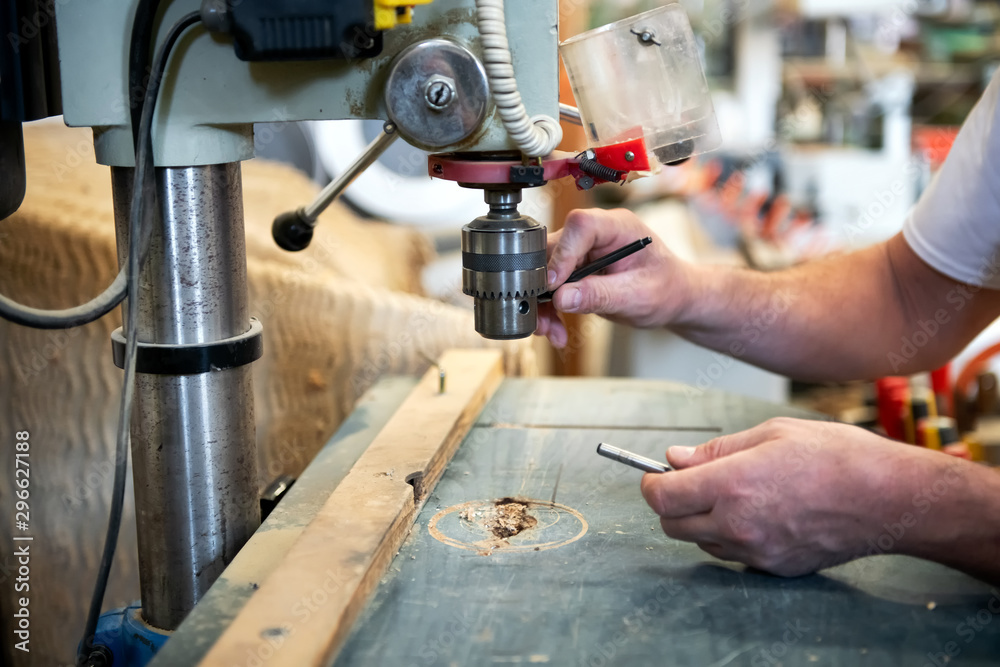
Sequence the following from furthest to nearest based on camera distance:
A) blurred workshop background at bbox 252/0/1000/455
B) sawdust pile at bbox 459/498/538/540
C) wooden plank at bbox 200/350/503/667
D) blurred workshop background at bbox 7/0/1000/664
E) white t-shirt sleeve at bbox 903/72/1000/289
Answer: blurred workshop background at bbox 252/0/1000/455 → blurred workshop background at bbox 7/0/1000/664 → white t-shirt sleeve at bbox 903/72/1000/289 → sawdust pile at bbox 459/498/538/540 → wooden plank at bbox 200/350/503/667

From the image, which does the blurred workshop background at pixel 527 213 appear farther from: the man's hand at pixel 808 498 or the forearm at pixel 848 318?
the man's hand at pixel 808 498

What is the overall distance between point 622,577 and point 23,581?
0.97m

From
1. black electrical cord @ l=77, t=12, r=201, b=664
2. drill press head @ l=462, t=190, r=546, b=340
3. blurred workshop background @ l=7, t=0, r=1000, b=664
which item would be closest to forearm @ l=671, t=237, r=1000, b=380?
blurred workshop background @ l=7, t=0, r=1000, b=664

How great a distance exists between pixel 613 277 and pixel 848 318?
0.39 meters

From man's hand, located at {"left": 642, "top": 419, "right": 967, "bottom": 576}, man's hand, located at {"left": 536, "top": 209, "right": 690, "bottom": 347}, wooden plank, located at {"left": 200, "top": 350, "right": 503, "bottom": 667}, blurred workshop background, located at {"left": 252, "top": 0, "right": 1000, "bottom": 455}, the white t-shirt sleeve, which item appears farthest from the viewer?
blurred workshop background, located at {"left": 252, "top": 0, "right": 1000, "bottom": 455}

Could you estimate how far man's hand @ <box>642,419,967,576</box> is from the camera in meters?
0.72

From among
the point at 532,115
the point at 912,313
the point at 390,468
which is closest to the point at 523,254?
the point at 532,115

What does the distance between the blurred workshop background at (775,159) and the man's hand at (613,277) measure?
37.6 inches

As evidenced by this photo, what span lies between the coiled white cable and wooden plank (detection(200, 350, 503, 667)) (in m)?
0.36

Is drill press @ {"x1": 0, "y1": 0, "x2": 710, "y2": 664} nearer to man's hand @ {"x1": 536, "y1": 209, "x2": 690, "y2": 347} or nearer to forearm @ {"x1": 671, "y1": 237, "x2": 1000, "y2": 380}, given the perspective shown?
man's hand @ {"x1": 536, "y1": 209, "x2": 690, "y2": 347}

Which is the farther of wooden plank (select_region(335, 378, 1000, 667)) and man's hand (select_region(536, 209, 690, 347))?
man's hand (select_region(536, 209, 690, 347))

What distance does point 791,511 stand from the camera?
2.36 feet

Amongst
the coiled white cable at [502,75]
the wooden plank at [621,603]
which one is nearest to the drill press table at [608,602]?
the wooden plank at [621,603]

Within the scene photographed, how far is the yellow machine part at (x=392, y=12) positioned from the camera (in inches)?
25.0
